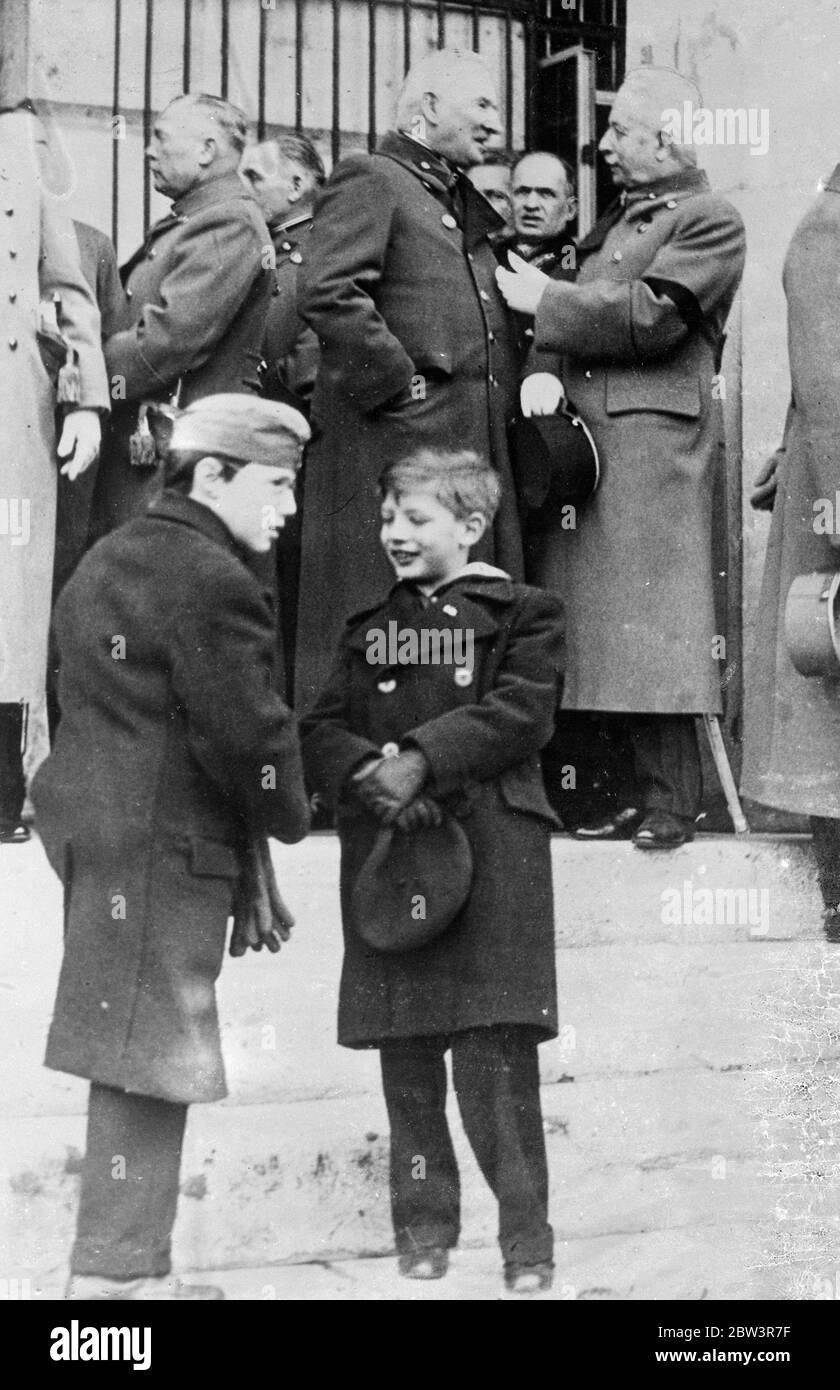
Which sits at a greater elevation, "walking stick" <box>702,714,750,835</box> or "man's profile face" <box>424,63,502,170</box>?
"man's profile face" <box>424,63,502,170</box>

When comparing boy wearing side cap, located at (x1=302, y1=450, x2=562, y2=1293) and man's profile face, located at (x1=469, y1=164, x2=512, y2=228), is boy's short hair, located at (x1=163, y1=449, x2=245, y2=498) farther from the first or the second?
man's profile face, located at (x1=469, y1=164, x2=512, y2=228)

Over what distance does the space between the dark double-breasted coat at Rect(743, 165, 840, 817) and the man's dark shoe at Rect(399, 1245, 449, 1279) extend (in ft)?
4.57

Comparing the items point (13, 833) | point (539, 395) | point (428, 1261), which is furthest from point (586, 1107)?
point (539, 395)

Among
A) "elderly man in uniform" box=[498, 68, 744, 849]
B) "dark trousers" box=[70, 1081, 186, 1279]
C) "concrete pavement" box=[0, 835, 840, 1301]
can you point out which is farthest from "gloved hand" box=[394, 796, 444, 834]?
"dark trousers" box=[70, 1081, 186, 1279]

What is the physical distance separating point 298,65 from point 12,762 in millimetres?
1834

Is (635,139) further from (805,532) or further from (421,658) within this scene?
(421,658)

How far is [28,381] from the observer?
17.6 feet

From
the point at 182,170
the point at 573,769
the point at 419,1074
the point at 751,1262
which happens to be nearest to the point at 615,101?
the point at 182,170

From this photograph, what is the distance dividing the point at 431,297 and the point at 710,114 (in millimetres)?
932

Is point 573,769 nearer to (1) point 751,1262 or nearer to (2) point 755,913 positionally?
(2) point 755,913

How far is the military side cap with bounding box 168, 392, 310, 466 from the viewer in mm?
5082

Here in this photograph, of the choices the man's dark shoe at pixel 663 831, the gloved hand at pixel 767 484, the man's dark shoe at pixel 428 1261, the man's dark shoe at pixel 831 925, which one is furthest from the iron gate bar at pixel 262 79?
the man's dark shoe at pixel 428 1261
